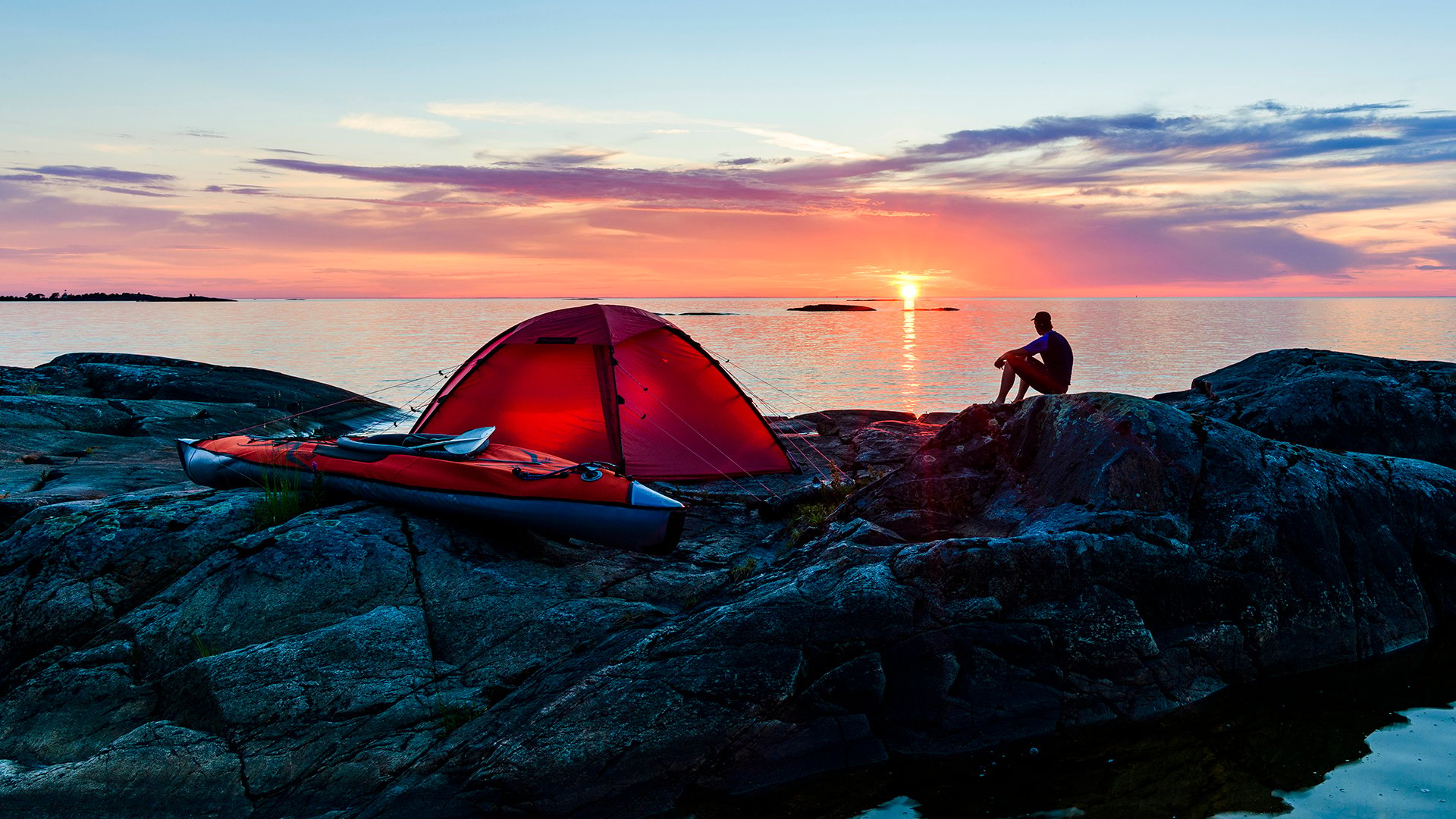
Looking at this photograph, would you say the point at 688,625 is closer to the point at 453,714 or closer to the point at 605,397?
the point at 453,714

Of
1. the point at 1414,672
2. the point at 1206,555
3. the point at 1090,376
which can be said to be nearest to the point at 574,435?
the point at 1206,555

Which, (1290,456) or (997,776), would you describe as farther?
(1290,456)

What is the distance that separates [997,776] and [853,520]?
3016mm

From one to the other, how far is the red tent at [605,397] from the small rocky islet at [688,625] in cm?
404

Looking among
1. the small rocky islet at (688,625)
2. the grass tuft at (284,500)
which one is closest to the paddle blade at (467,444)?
the small rocky islet at (688,625)

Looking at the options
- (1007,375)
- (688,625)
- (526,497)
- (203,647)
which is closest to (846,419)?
(1007,375)

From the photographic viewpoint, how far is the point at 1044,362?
13516 mm

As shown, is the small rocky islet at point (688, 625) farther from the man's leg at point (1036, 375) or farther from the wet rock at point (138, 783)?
the man's leg at point (1036, 375)

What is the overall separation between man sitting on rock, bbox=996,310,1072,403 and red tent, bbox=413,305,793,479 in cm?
410

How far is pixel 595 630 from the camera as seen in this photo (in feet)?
24.8

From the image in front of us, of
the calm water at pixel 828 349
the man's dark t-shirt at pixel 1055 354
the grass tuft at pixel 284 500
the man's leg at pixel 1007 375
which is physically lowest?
the calm water at pixel 828 349

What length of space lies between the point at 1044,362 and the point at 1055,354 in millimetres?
253

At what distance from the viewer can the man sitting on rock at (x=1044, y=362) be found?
43.4 feet

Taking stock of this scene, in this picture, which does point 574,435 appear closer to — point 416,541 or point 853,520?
point 416,541
